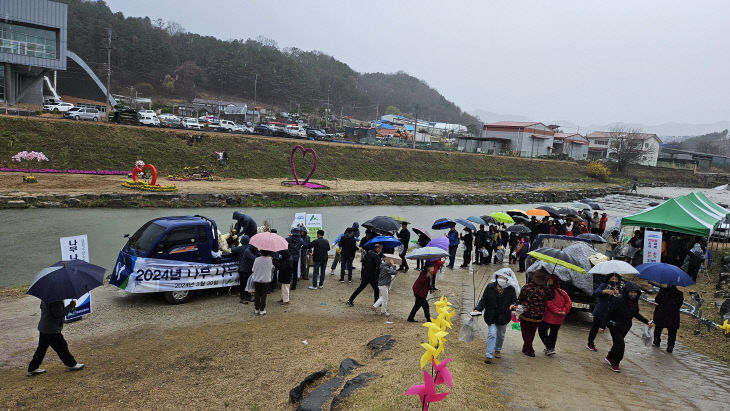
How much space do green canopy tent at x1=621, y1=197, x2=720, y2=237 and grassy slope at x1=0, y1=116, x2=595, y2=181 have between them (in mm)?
28415

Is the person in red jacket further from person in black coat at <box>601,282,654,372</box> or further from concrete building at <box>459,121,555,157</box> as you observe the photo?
concrete building at <box>459,121,555,157</box>

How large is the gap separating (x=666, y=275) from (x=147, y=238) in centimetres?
1017

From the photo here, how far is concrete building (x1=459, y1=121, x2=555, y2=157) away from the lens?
75.0 metres

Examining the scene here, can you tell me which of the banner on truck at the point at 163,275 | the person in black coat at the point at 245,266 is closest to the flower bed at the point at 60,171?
the banner on truck at the point at 163,275

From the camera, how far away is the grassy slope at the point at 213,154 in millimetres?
30547

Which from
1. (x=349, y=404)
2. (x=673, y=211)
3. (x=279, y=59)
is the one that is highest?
(x=279, y=59)

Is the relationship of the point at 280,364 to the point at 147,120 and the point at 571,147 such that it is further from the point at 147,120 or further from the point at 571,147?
the point at 571,147

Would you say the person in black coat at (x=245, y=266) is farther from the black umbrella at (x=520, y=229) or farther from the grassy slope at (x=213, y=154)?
the grassy slope at (x=213, y=154)

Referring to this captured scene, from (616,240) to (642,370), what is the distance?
10048 mm

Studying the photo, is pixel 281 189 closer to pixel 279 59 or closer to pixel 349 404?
pixel 349 404

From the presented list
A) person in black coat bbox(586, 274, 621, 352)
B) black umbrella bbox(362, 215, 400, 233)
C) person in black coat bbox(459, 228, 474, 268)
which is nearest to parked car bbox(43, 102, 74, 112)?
black umbrella bbox(362, 215, 400, 233)

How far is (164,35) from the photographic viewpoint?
109188mm

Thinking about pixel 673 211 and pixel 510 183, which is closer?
pixel 673 211

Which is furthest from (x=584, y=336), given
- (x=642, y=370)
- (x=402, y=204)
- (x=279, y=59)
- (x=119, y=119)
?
(x=279, y=59)
